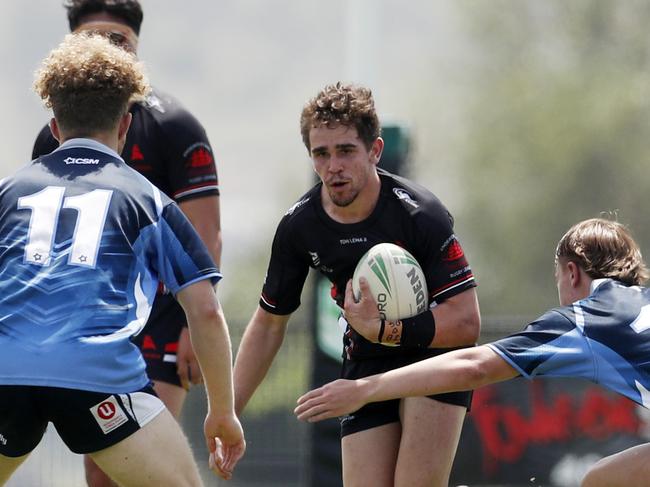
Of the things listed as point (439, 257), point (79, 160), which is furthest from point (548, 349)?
point (79, 160)

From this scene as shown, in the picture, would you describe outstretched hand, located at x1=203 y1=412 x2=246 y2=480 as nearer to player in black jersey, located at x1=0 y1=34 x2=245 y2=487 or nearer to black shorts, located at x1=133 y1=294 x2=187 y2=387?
player in black jersey, located at x1=0 y1=34 x2=245 y2=487

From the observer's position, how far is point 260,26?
179ft

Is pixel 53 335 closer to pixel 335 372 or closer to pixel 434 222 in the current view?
pixel 434 222

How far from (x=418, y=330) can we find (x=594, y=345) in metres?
0.78

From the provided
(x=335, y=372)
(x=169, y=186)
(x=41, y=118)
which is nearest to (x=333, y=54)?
(x=41, y=118)

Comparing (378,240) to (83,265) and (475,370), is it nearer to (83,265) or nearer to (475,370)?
(475,370)

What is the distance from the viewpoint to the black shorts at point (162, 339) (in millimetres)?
6223

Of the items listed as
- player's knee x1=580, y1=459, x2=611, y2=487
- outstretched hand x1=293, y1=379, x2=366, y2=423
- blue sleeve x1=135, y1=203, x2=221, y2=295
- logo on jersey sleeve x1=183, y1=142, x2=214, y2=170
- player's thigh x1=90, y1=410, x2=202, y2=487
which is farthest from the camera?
logo on jersey sleeve x1=183, y1=142, x2=214, y2=170

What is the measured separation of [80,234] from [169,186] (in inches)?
75.7

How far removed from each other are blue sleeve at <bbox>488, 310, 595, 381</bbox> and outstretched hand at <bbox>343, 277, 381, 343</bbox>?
60cm

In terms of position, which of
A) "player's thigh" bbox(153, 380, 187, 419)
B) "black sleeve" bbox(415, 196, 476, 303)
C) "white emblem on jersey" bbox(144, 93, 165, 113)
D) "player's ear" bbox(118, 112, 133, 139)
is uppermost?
"white emblem on jersey" bbox(144, 93, 165, 113)

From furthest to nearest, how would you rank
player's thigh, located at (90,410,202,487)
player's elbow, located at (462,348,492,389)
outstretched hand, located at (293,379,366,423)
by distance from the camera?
player's elbow, located at (462,348,492,389) < outstretched hand, located at (293,379,366,423) < player's thigh, located at (90,410,202,487)

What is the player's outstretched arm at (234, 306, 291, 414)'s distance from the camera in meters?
6.07

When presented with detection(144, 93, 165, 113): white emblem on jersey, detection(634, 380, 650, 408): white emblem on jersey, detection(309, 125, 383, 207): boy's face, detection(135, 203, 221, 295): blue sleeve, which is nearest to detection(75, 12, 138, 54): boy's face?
detection(144, 93, 165, 113): white emblem on jersey
